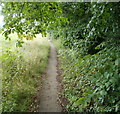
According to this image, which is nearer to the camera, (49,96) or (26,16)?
(26,16)

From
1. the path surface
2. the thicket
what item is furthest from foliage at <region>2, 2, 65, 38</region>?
the path surface

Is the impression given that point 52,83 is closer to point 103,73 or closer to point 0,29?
point 0,29

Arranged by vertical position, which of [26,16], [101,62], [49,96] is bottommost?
[49,96]

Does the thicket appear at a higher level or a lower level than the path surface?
higher

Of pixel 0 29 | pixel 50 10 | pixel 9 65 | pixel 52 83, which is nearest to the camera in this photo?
pixel 0 29

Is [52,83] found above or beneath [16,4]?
beneath

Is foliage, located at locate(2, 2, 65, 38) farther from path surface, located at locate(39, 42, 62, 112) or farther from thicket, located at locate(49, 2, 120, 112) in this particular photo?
path surface, located at locate(39, 42, 62, 112)

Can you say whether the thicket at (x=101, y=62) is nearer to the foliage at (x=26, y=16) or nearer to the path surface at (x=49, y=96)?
the path surface at (x=49, y=96)

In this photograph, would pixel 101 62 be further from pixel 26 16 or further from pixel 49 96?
pixel 49 96

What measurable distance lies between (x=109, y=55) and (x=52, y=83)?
12.4 feet

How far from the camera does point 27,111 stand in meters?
3.30

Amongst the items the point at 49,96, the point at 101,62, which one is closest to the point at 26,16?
the point at 101,62

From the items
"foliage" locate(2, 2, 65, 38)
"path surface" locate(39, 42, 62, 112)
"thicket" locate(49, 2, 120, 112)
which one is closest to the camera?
"thicket" locate(49, 2, 120, 112)

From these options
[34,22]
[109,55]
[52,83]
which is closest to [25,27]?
[34,22]
